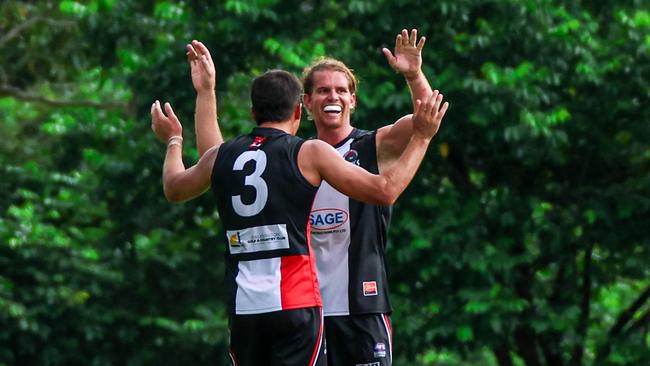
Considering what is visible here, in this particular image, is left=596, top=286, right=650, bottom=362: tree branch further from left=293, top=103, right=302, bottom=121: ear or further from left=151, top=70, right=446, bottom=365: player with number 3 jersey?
left=293, top=103, right=302, bottom=121: ear

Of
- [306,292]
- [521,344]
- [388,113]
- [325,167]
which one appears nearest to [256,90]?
[325,167]

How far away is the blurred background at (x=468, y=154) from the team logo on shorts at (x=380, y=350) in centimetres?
577

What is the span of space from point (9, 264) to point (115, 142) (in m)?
2.58

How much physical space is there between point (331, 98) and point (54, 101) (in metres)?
12.0

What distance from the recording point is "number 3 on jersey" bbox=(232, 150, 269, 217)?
16.1ft

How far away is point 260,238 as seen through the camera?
4934 mm

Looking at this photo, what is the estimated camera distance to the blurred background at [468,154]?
38.9 feet

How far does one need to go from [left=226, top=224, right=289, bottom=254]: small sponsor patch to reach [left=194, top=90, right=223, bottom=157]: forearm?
600 millimetres

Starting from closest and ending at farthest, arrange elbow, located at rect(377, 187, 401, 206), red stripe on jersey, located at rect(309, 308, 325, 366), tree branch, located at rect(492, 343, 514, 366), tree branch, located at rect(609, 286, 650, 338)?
elbow, located at rect(377, 187, 401, 206) → red stripe on jersey, located at rect(309, 308, 325, 366) → tree branch, located at rect(492, 343, 514, 366) → tree branch, located at rect(609, 286, 650, 338)

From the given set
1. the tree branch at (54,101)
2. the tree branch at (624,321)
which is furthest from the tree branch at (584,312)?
the tree branch at (54,101)

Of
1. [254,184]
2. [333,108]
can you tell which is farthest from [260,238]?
[333,108]

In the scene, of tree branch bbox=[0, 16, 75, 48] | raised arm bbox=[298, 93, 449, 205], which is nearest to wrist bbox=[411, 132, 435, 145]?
raised arm bbox=[298, 93, 449, 205]

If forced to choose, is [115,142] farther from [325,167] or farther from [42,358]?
[325,167]

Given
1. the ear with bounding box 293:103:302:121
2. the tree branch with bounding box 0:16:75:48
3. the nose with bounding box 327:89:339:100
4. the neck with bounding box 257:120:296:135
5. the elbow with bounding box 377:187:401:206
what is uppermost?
the tree branch with bounding box 0:16:75:48
